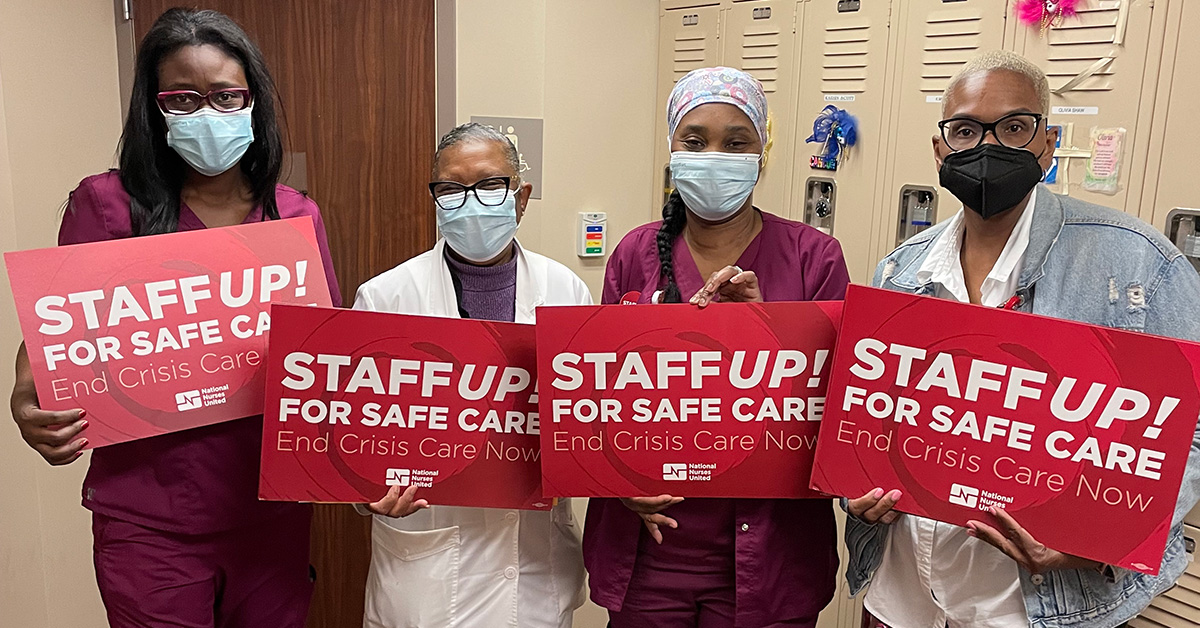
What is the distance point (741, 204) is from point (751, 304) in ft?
0.95

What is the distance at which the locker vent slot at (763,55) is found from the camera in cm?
296

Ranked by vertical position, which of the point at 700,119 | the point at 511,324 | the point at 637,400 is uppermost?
the point at 700,119

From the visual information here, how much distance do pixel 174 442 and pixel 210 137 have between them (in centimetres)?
60

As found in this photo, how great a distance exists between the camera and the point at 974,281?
1.61 m

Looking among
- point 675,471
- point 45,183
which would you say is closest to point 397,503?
point 675,471

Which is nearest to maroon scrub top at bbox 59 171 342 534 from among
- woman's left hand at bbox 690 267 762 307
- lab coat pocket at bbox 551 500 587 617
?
lab coat pocket at bbox 551 500 587 617

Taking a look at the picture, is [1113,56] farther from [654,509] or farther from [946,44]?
[654,509]

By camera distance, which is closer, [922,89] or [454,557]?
[454,557]

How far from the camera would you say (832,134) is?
2748 millimetres

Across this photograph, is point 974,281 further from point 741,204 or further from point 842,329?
point 741,204

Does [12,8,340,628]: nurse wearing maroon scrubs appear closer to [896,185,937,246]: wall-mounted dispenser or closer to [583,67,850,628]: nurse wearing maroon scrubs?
[583,67,850,628]: nurse wearing maroon scrubs

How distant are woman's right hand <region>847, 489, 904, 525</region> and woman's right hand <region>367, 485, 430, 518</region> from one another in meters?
0.80

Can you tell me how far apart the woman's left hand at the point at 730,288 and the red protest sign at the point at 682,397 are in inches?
1.4

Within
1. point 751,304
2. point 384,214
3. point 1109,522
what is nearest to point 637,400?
point 751,304
